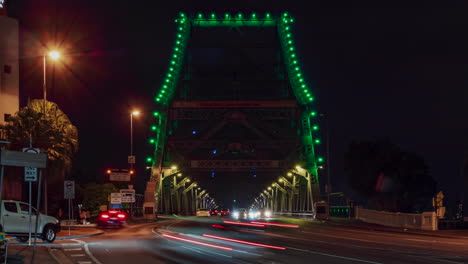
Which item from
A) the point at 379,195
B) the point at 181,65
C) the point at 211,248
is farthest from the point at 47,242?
the point at 181,65

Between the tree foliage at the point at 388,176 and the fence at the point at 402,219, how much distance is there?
16395 millimetres

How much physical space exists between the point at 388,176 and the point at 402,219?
93.5 feet

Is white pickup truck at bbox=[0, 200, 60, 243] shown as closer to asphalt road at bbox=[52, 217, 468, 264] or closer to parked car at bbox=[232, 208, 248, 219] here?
asphalt road at bbox=[52, 217, 468, 264]

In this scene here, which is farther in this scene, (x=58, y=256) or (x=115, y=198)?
(x=115, y=198)

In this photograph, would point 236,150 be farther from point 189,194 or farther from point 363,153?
point 189,194

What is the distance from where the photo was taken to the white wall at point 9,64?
159 feet

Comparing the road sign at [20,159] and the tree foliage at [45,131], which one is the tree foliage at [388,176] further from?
the road sign at [20,159]

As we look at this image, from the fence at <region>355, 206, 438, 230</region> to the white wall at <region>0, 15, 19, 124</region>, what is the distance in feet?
97.3

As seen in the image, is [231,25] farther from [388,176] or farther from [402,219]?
[402,219]

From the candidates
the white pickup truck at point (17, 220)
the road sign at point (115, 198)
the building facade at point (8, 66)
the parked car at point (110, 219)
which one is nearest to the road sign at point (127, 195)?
the road sign at point (115, 198)

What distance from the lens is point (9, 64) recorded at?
49.4 m

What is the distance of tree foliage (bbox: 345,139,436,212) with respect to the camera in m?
73.6

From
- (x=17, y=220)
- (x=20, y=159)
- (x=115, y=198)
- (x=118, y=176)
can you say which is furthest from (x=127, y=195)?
(x=20, y=159)

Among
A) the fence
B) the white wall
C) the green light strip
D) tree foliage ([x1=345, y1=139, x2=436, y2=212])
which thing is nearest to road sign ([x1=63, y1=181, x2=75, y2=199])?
the white wall
